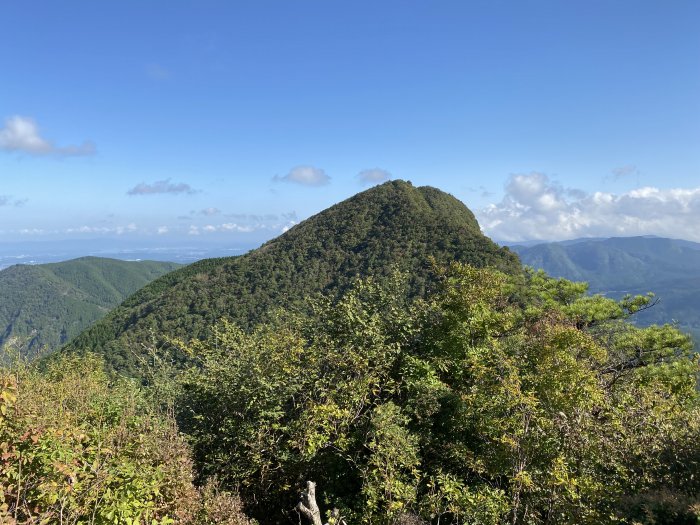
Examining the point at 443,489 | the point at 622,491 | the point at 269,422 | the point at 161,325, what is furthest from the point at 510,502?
the point at 161,325

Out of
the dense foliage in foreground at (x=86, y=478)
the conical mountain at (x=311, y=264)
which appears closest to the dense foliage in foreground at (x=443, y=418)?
the dense foliage in foreground at (x=86, y=478)

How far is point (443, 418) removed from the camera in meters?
9.35

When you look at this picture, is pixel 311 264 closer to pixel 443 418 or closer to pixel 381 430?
pixel 443 418

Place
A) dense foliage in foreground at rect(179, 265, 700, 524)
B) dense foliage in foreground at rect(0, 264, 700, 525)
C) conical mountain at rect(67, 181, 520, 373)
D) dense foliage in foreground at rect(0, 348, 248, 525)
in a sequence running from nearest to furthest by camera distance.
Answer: dense foliage in foreground at rect(0, 348, 248, 525), dense foliage in foreground at rect(0, 264, 700, 525), dense foliage in foreground at rect(179, 265, 700, 524), conical mountain at rect(67, 181, 520, 373)

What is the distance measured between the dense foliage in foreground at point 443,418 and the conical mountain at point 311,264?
41676 mm

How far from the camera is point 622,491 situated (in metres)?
6.16

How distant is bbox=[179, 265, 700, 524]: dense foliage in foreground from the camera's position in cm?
645

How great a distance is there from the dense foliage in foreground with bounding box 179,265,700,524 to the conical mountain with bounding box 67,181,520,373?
41676mm

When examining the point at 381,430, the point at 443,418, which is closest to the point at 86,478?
the point at 381,430

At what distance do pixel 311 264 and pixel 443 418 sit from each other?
67460 mm

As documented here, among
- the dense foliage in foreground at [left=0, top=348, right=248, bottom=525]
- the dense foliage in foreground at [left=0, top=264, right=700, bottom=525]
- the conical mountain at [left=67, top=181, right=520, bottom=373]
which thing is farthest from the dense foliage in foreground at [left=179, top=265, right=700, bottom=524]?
the conical mountain at [left=67, top=181, right=520, bottom=373]

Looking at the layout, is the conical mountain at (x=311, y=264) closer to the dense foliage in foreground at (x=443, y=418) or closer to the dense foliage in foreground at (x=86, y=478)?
the dense foliage in foreground at (x=443, y=418)

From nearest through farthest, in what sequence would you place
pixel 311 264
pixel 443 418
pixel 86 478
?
1. pixel 86 478
2. pixel 443 418
3. pixel 311 264

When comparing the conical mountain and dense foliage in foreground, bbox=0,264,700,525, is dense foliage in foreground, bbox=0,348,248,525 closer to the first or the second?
dense foliage in foreground, bbox=0,264,700,525
